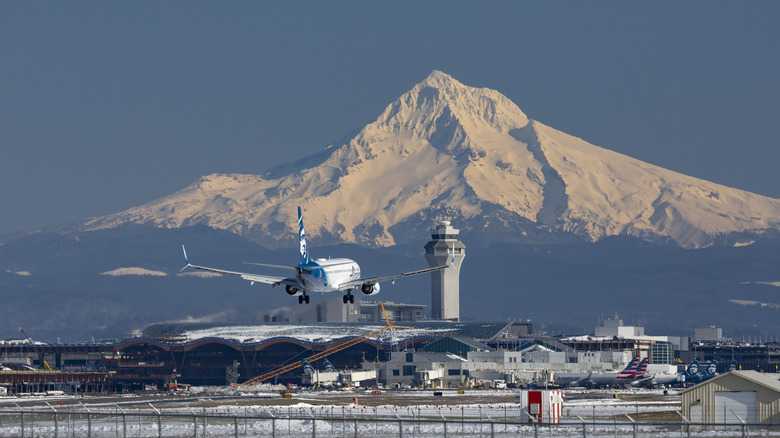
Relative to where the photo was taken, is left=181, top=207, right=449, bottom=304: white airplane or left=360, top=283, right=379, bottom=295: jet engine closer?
left=181, top=207, right=449, bottom=304: white airplane

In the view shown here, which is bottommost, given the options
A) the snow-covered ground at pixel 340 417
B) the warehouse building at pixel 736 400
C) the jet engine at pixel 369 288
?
the snow-covered ground at pixel 340 417

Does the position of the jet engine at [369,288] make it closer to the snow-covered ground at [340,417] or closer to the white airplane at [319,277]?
the white airplane at [319,277]

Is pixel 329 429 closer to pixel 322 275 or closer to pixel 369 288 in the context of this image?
pixel 322 275

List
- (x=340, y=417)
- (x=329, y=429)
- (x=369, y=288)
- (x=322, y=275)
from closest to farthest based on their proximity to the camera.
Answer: (x=329, y=429)
(x=322, y=275)
(x=340, y=417)
(x=369, y=288)

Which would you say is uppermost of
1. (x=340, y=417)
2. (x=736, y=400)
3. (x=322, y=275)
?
(x=322, y=275)

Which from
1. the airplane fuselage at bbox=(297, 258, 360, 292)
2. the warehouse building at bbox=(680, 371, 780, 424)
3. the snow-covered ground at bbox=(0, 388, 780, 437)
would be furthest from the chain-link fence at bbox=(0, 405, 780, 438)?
the airplane fuselage at bbox=(297, 258, 360, 292)

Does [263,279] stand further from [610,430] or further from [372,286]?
[610,430]

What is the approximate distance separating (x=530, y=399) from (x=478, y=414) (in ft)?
107

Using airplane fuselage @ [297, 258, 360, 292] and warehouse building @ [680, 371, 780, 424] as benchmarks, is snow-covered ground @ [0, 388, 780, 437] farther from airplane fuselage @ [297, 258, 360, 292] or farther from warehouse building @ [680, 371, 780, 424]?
airplane fuselage @ [297, 258, 360, 292]

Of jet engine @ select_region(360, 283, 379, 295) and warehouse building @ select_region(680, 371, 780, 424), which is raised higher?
jet engine @ select_region(360, 283, 379, 295)

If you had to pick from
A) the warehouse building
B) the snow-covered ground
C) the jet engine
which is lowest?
the snow-covered ground

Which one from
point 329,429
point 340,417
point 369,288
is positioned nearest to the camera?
point 329,429

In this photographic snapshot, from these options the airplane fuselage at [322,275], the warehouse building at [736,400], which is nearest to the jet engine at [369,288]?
the airplane fuselage at [322,275]

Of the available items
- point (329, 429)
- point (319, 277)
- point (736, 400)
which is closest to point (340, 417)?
point (319, 277)
